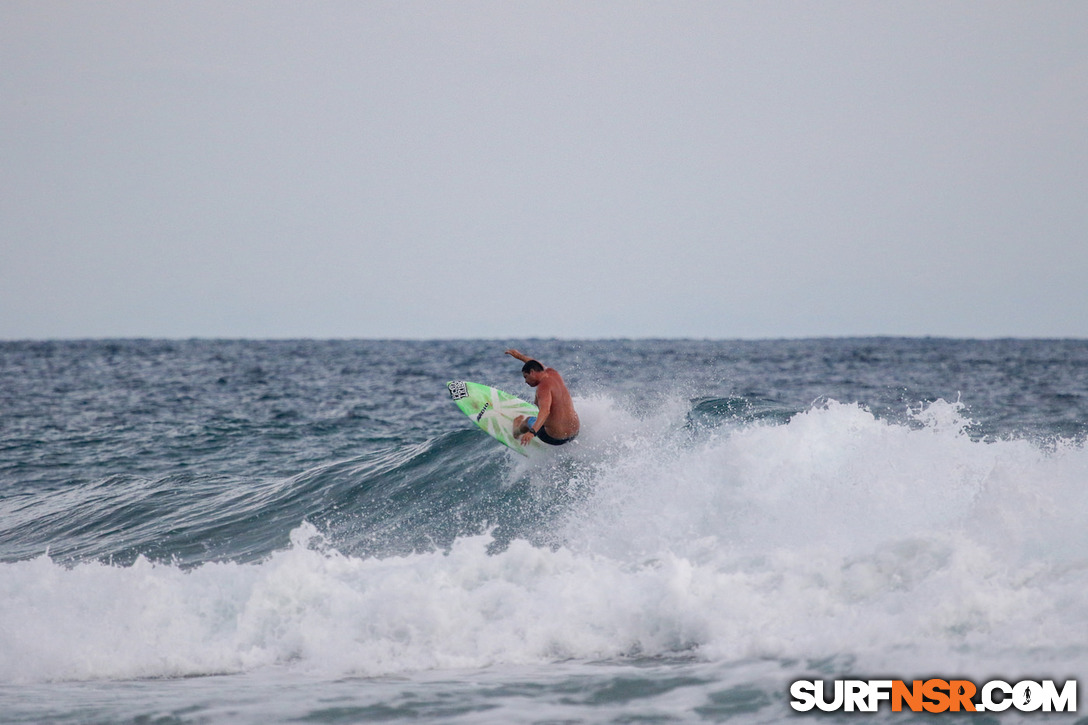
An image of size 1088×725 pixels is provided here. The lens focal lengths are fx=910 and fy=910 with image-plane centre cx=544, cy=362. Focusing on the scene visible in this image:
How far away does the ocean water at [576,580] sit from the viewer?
5789 millimetres

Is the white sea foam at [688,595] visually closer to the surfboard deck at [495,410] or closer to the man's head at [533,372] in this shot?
the man's head at [533,372]

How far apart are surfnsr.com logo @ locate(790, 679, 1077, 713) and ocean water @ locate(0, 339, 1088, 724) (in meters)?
0.10

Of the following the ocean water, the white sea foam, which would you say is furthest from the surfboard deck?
the white sea foam

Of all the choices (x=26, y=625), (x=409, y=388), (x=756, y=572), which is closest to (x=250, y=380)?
(x=409, y=388)

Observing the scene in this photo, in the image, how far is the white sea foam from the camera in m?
6.03

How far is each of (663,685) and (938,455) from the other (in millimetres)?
4558

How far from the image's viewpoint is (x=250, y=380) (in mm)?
33906

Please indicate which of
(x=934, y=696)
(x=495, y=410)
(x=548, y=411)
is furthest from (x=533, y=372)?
(x=934, y=696)

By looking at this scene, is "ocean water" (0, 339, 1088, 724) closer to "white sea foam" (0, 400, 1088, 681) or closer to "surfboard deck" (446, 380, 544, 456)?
"white sea foam" (0, 400, 1088, 681)

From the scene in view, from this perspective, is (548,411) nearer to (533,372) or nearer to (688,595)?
(533,372)

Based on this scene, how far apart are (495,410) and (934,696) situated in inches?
282

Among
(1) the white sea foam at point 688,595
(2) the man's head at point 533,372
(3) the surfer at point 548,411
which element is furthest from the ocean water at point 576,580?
(2) the man's head at point 533,372

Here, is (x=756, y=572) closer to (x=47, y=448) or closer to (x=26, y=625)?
(x=26, y=625)

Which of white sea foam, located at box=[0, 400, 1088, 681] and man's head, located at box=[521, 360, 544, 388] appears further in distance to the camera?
man's head, located at box=[521, 360, 544, 388]
